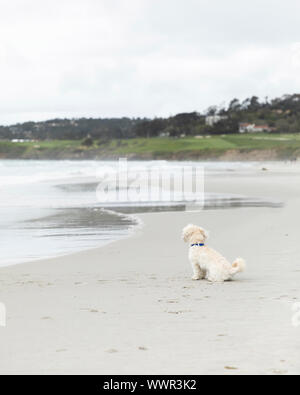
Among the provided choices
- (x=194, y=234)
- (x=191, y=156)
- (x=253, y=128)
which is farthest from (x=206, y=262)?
(x=253, y=128)

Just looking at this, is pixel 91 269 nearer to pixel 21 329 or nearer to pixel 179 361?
pixel 21 329

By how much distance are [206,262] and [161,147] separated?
13573 centimetres

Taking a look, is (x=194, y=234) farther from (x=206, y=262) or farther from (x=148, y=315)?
(x=148, y=315)

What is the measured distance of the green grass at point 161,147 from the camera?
122950mm

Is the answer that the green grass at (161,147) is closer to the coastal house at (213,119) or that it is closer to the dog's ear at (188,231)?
the coastal house at (213,119)

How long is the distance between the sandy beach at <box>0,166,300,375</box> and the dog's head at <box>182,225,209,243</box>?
0.52 metres

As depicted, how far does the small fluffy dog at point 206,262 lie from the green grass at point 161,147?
102 m

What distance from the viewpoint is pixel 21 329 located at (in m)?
5.34

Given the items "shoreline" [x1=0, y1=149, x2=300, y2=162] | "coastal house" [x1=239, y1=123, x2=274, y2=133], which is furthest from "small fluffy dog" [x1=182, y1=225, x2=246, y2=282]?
"coastal house" [x1=239, y1=123, x2=274, y2=133]

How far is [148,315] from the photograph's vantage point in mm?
5836

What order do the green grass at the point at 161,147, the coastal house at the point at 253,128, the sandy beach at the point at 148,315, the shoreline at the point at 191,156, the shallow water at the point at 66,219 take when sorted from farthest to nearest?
1. the coastal house at the point at 253,128
2. the green grass at the point at 161,147
3. the shoreline at the point at 191,156
4. the shallow water at the point at 66,219
5. the sandy beach at the point at 148,315

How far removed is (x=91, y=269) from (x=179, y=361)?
15.2ft

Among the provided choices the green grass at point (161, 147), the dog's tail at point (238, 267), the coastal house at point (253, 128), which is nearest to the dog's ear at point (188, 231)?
the dog's tail at point (238, 267)

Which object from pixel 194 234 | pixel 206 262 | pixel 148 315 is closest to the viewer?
pixel 148 315
